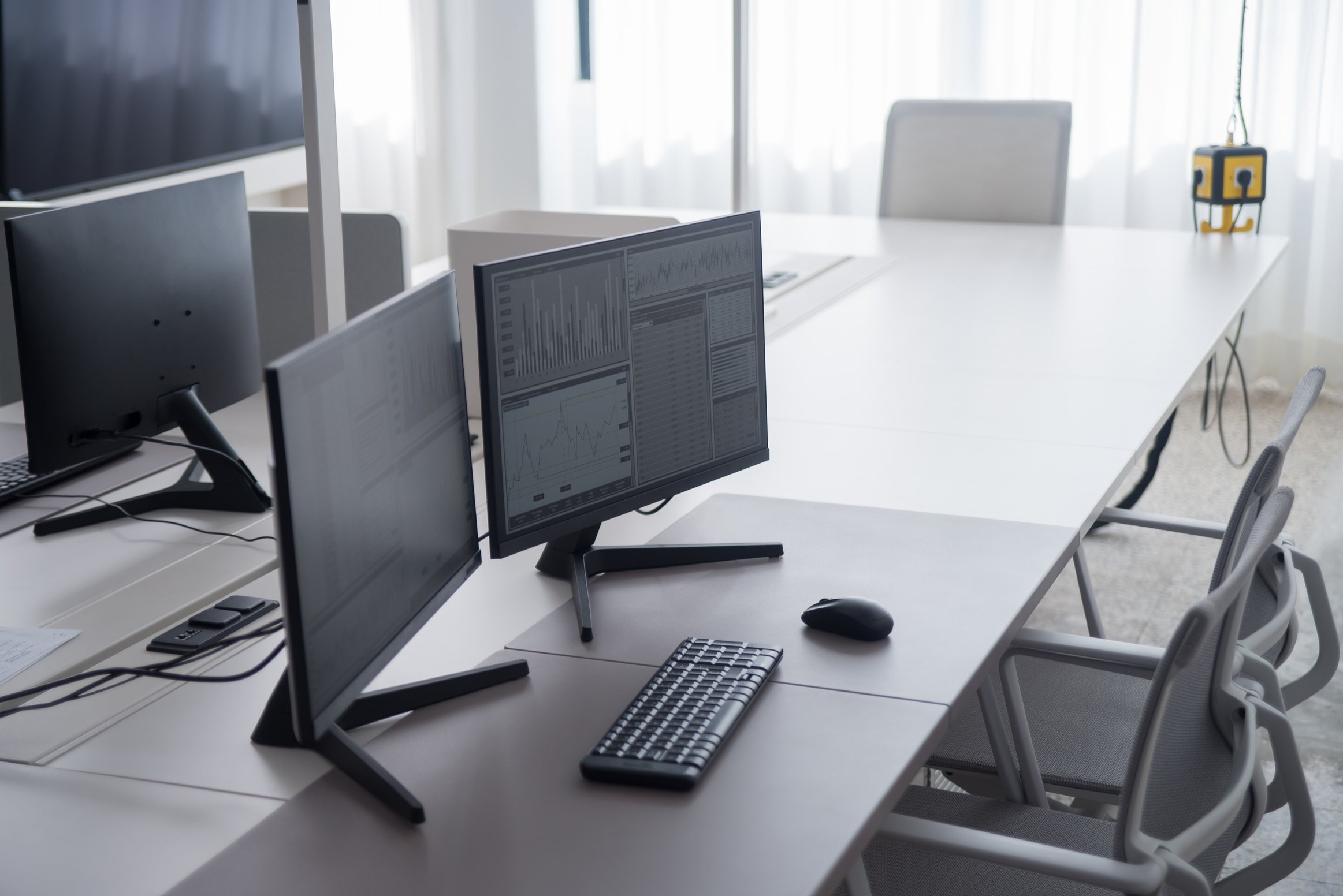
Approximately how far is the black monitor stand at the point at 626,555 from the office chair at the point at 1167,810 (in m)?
0.33

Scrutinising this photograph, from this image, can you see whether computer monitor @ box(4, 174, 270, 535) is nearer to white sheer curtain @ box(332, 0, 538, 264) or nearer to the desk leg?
the desk leg

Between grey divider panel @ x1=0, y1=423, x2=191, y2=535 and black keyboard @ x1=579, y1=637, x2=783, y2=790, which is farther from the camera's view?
grey divider panel @ x1=0, y1=423, x2=191, y2=535

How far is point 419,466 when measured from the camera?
120cm

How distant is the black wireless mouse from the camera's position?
1.37 meters

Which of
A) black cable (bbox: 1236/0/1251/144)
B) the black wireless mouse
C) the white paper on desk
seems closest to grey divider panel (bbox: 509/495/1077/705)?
the black wireless mouse

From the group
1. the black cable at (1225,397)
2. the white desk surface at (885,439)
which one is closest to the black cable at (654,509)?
the white desk surface at (885,439)

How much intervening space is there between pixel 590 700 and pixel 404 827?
25 centimetres

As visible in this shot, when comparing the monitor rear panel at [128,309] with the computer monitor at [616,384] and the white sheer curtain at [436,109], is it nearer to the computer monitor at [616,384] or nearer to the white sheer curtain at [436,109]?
the computer monitor at [616,384]

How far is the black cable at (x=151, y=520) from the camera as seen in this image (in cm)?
171

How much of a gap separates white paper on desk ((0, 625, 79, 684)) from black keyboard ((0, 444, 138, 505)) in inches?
16.0

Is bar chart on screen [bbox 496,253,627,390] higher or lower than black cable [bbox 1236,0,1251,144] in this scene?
lower

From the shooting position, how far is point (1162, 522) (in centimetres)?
194

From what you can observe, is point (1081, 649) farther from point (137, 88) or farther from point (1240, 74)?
point (137, 88)

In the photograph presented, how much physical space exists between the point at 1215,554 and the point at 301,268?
2292 mm
